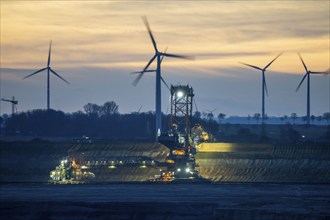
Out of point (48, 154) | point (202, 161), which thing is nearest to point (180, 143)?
point (202, 161)

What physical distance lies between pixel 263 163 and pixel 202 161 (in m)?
11.7

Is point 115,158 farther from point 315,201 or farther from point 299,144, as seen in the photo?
point 315,201

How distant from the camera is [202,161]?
176 m

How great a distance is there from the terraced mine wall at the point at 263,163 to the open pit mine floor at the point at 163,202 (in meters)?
35.6

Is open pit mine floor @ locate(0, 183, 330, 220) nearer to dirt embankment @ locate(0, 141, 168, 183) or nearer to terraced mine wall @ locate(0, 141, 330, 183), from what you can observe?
terraced mine wall @ locate(0, 141, 330, 183)

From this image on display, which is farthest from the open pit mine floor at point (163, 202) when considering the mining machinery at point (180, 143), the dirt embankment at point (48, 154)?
the dirt embankment at point (48, 154)

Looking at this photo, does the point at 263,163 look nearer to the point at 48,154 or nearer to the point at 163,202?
the point at 48,154

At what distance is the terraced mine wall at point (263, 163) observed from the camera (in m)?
166

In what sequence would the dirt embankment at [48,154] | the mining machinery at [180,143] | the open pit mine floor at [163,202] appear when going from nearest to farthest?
the open pit mine floor at [163,202] → the mining machinery at [180,143] → the dirt embankment at [48,154]

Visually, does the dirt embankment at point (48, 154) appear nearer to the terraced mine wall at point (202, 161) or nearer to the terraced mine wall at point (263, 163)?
the terraced mine wall at point (202, 161)

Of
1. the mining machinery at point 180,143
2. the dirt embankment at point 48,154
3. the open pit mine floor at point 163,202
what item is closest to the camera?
the open pit mine floor at point 163,202

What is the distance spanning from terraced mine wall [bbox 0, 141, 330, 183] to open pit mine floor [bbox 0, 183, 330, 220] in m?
32.6

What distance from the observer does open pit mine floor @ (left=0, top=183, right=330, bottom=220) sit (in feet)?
313

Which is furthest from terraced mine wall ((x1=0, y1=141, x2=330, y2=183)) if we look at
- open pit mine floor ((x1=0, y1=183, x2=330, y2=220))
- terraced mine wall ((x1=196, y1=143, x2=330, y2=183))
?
open pit mine floor ((x1=0, y1=183, x2=330, y2=220))
